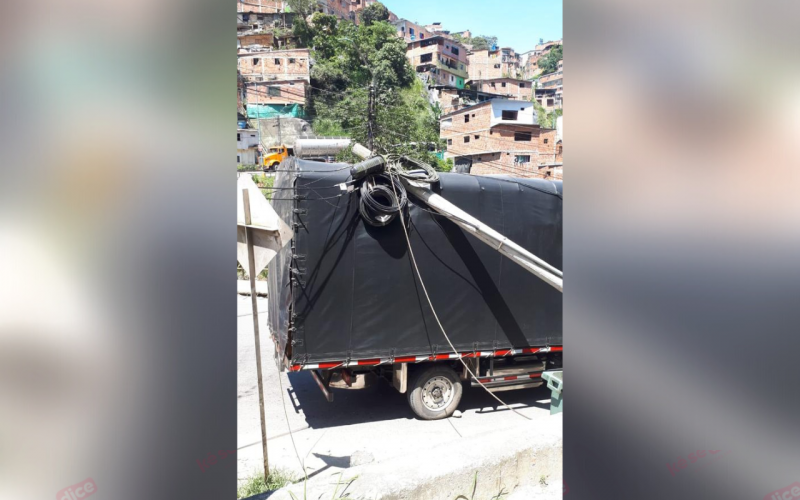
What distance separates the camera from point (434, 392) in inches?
290

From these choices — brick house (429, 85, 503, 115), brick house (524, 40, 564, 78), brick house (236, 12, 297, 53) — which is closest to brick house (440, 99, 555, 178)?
brick house (429, 85, 503, 115)

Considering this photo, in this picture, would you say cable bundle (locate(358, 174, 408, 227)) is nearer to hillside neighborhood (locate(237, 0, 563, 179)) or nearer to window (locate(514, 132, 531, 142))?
hillside neighborhood (locate(237, 0, 563, 179))

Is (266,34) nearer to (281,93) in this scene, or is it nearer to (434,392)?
(281,93)

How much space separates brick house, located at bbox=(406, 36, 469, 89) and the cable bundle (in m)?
62.6

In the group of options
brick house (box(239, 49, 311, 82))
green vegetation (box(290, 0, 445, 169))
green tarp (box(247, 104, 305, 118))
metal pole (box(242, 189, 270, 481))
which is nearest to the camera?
metal pole (box(242, 189, 270, 481))

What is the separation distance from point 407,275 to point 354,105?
37.1 meters

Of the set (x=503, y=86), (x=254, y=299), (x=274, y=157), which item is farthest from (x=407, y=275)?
(x=503, y=86)

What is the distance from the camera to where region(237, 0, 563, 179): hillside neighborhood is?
41.8 meters

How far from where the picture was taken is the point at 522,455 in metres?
3.84
